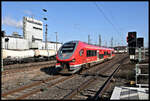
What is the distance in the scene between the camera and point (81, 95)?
24.5 ft

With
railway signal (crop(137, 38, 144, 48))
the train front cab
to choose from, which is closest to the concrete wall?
the train front cab

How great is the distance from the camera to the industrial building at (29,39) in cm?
5162

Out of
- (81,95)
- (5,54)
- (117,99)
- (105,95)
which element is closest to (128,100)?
(117,99)

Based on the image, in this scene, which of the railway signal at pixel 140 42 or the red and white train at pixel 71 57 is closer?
the railway signal at pixel 140 42

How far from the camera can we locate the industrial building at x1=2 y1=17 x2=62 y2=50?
5162 centimetres

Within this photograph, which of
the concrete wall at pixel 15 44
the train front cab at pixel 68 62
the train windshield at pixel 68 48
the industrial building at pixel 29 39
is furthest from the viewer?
the industrial building at pixel 29 39

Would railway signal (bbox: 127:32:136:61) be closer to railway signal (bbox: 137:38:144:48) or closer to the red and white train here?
railway signal (bbox: 137:38:144:48)

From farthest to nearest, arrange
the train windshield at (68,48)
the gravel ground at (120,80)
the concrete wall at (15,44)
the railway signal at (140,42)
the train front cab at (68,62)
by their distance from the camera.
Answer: the concrete wall at (15,44) → the train windshield at (68,48) → the train front cab at (68,62) → the railway signal at (140,42) → the gravel ground at (120,80)

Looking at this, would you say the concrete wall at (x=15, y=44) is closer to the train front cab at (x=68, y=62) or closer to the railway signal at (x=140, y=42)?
the train front cab at (x=68, y=62)

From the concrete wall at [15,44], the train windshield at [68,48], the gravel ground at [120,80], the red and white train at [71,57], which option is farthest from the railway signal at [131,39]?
the concrete wall at [15,44]

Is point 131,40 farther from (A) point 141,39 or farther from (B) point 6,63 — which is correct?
(B) point 6,63

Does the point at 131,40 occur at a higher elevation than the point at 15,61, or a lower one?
higher

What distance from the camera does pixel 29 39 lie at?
6538 cm

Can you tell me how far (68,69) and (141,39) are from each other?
6.54m
